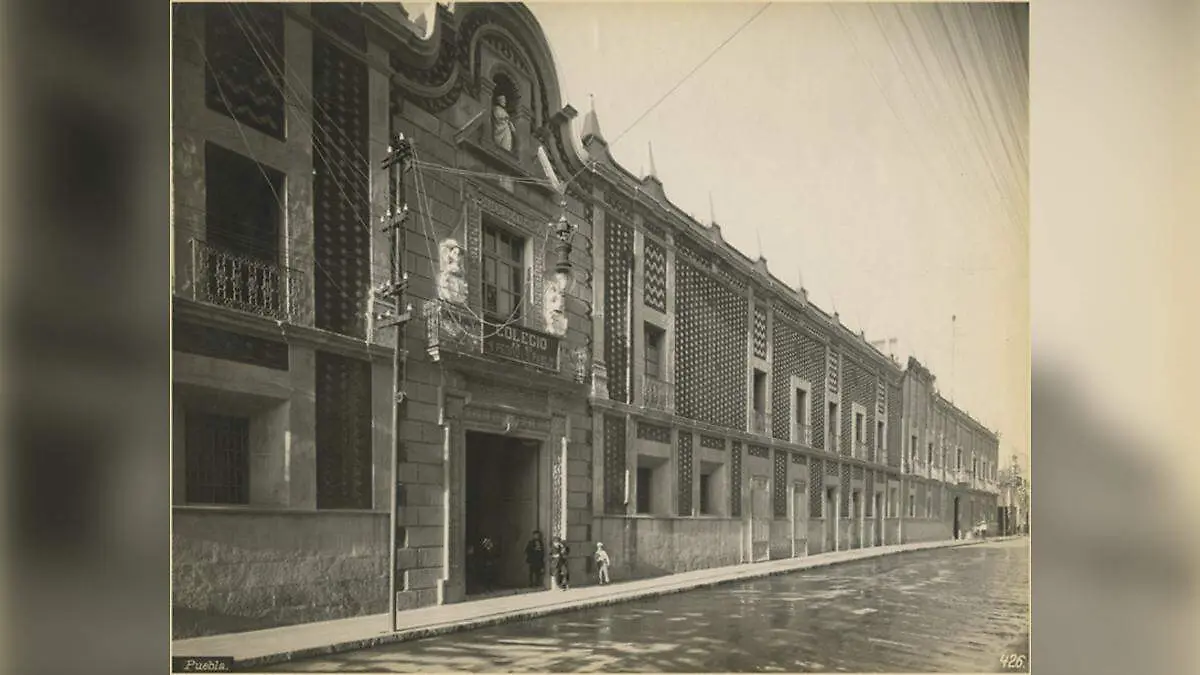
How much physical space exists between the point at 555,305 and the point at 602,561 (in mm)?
1725

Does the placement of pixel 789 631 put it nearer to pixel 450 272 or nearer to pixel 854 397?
pixel 854 397

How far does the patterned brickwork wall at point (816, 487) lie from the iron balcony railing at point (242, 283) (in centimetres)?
360

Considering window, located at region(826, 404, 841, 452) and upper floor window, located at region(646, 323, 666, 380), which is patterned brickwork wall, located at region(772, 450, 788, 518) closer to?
window, located at region(826, 404, 841, 452)

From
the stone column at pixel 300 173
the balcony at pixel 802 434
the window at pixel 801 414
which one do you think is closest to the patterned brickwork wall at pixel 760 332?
the window at pixel 801 414

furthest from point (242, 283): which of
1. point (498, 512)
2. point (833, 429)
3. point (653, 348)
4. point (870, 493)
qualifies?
point (870, 493)

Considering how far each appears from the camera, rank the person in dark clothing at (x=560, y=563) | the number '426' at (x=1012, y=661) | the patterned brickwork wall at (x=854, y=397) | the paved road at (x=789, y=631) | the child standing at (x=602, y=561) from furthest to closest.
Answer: the patterned brickwork wall at (x=854, y=397) < the child standing at (x=602, y=561) < the person in dark clothing at (x=560, y=563) < the number '426' at (x=1012, y=661) < the paved road at (x=789, y=631)

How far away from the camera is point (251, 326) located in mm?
5211

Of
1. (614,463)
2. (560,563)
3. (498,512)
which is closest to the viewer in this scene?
(498,512)

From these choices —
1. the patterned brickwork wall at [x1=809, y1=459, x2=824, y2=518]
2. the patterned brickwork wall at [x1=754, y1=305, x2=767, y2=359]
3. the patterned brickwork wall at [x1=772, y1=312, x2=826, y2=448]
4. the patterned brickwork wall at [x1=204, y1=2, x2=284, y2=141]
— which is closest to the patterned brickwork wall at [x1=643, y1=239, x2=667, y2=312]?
the patterned brickwork wall at [x1=754, y1=305, x2=767, y2=359]

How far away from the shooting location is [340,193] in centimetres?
550

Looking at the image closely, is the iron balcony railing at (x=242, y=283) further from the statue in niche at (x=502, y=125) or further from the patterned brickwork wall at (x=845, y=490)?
the patterned brickwork wall at (x=845, y=490)

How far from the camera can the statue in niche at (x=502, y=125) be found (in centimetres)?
587
